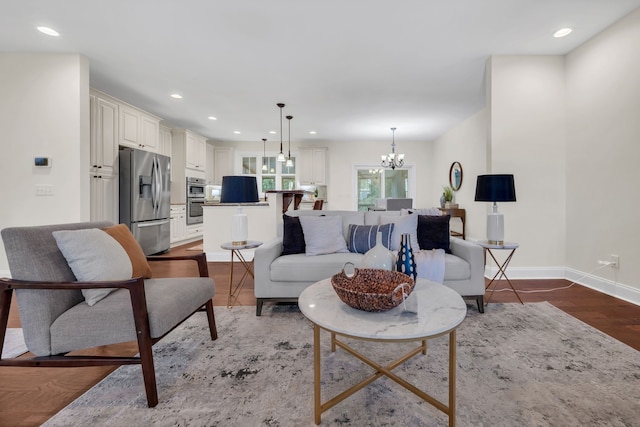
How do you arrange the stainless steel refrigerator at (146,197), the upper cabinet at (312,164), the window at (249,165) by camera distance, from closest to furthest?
1. the stainless steel refrigerator at (146,197)
2. the upper cabinet at (312,164)
3. the window at (249,165)

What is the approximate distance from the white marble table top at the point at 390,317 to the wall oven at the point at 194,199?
5596 mm

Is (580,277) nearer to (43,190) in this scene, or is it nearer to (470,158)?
(470,158)

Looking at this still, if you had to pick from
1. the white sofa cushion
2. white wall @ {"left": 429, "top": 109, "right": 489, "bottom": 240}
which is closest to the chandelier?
white wall @ {"left": 429, "top": 109, "right": 489, "bottom": 240}

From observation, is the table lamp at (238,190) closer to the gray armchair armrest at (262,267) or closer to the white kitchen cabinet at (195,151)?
the gray armchair armrest at (262,267)

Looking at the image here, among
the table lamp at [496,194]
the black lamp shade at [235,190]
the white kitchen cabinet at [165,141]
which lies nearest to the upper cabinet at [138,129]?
the white kitchen cabinet at [165,141]

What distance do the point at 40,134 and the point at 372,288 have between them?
167 inches

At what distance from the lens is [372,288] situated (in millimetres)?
1309

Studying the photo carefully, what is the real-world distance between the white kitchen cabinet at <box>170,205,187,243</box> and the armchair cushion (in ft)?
14.1

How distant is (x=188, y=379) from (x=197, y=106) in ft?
15.2

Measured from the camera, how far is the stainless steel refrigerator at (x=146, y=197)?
4.42 meters

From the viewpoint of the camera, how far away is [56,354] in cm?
131

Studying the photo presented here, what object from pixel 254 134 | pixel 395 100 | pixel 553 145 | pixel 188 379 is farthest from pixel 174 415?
pixel 254 134

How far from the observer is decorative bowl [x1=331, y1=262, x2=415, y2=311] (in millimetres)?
1164

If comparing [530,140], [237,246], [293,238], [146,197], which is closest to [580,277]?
[530,140]
